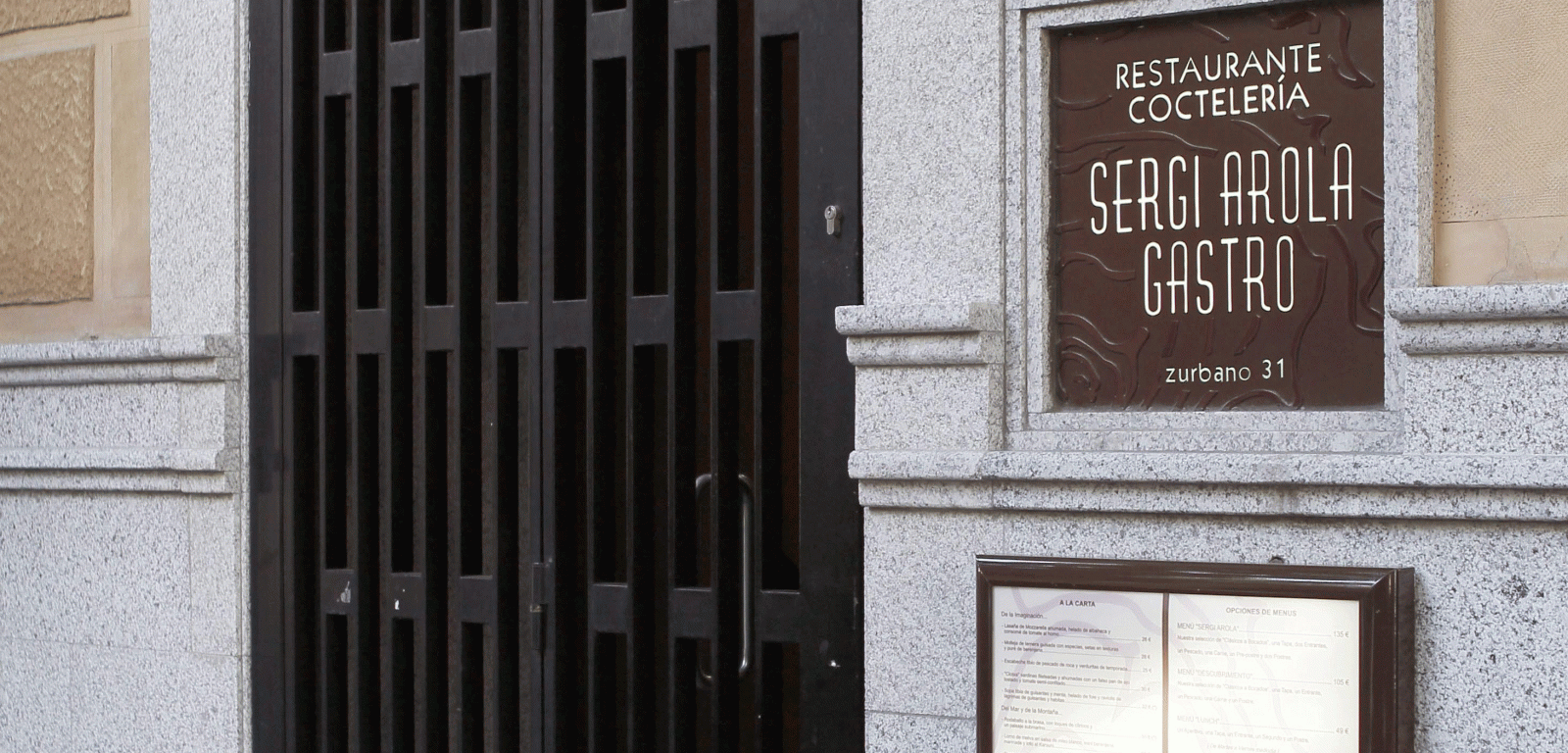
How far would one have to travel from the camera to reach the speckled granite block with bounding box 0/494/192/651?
17.7 feet

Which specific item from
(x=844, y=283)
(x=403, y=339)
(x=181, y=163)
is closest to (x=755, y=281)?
(x=844, y=283)

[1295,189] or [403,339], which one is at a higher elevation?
[1295,189]

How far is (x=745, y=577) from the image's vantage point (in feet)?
15.1

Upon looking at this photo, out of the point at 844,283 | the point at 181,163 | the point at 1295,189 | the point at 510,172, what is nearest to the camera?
the point at 1295,189

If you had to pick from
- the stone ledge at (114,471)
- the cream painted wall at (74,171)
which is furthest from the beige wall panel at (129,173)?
the stone ledge at (114,471)

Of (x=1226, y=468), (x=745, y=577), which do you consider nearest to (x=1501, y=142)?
(x=1226, y=468)

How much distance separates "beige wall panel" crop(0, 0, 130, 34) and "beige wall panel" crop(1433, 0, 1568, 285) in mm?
4440

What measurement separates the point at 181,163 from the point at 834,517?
2736 mm

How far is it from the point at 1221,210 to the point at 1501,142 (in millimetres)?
663

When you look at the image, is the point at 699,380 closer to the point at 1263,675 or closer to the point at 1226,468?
the point at 1226,468

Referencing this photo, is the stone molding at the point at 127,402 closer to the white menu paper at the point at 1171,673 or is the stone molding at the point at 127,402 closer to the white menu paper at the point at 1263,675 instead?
the white menu paper at the point at 1171,673

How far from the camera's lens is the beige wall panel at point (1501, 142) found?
3504 millimetres

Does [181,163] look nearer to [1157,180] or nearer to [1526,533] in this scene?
[1157,180]

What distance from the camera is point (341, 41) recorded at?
17.8 feet
